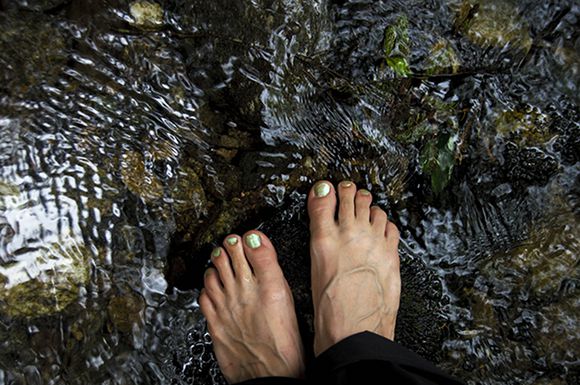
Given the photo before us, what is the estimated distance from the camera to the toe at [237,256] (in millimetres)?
1567

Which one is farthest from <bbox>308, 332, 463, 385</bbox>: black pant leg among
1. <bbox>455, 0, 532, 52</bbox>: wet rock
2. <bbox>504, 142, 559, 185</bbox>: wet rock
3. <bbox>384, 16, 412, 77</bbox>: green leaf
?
<bbox>455, 0, 532, 52</bbox>: wet rock

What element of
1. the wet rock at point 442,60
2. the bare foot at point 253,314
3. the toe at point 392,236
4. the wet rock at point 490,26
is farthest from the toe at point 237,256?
the wet rock at point 490,26

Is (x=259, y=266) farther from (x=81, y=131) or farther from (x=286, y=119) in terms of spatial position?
(x=81, y=131)

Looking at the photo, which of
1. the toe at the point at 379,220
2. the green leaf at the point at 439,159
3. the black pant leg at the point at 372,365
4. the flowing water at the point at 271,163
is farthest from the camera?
the toe at the point at 379,220

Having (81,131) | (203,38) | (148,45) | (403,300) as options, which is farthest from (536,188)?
(81,131)

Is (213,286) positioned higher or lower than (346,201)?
lower

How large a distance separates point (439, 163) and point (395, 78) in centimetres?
28

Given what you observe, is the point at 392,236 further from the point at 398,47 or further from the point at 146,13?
the point at 146,13

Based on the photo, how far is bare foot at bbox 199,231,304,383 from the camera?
1.58 m

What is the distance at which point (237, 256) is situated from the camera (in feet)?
5.19

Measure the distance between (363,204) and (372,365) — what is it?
0.49m

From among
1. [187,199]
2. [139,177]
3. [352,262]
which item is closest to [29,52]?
[139,177]

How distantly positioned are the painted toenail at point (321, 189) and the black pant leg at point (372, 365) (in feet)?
1.37

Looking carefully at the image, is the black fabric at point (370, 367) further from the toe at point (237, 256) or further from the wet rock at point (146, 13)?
the wet rock at point (146, 13)
